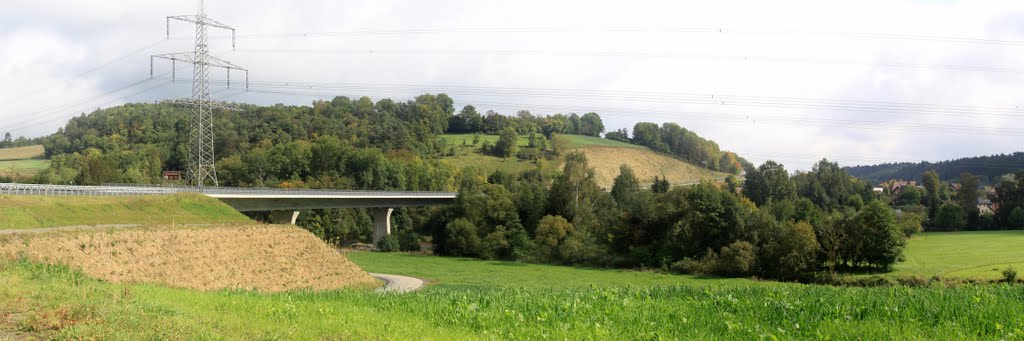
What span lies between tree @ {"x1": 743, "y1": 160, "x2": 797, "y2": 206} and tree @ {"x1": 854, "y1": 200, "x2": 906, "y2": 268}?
46.8 meters

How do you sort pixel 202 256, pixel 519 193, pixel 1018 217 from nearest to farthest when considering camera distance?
pixel 202 256 < pixel 1018 217 < pixel 519 193

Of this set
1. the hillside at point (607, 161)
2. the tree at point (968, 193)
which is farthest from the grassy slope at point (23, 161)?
the tree at point (968, 193)

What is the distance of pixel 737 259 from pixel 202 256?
4671 cm

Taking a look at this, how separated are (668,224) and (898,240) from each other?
78.3 ft

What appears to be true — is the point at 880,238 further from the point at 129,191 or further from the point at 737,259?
the point at 129,191

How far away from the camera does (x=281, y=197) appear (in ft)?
243

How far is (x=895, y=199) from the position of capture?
13375 centimetres

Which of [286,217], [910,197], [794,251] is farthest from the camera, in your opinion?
[910,197]

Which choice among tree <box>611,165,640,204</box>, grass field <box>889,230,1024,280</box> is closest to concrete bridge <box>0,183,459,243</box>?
tree <box>611,165,640,204</box>

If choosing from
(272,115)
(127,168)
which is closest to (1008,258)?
(127,168)

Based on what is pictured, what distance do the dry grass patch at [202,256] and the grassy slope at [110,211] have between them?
8.73 meters

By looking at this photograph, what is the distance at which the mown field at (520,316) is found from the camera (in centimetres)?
1096

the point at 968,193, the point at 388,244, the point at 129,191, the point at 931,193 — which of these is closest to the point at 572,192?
the point at 388,244

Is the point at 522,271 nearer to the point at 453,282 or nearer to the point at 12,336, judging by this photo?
the point at 453,282
